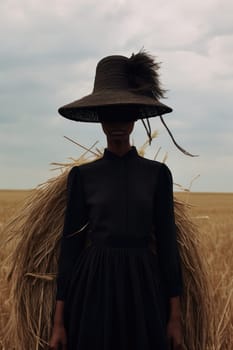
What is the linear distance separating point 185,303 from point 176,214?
36 centimetres

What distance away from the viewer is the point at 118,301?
218cm

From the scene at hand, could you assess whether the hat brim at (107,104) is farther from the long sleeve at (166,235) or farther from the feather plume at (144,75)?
the long sleeve at (166,235)

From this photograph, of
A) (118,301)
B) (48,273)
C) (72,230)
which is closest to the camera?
(118,301)

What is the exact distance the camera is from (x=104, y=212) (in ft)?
7.23

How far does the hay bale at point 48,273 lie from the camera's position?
8.75 feet

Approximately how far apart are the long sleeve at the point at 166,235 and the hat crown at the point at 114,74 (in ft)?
1.08

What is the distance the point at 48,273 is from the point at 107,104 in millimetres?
822

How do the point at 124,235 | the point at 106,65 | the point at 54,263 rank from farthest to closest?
the point at 54,263
the point at 106,65
the point at 124,235

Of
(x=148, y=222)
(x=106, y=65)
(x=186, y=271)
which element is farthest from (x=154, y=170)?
A: (x=186, y=271)

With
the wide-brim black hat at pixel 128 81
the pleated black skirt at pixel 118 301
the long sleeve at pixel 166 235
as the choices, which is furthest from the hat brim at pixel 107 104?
the pleated black skirt at pixel 118 301

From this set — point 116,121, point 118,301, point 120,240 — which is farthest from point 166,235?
point 116,121

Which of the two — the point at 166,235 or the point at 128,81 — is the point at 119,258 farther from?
the point at 128,81

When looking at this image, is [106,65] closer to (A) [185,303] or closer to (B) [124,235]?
(B) [124,235]

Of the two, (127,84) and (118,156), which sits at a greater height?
(127,84)
